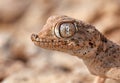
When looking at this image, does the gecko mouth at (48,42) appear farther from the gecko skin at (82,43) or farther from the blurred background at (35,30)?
the blurred background at (35,30)

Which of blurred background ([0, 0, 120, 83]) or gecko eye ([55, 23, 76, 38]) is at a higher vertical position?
blurred background ([0, 0, 120, 83])

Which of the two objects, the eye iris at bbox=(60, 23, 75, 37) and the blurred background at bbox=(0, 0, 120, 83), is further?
the blurred background at bbox=(0, 0, 120, 83)

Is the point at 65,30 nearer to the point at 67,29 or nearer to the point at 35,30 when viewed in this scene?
the point at 67,29

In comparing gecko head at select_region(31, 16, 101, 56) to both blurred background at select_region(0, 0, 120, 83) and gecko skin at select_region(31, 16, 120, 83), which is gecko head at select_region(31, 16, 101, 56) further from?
blurred background at select_region(0, 0, 120, 83)

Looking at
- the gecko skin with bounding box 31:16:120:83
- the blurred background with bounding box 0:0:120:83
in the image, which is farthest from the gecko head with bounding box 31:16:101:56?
the blurred background with bounding box 0:0:120:83

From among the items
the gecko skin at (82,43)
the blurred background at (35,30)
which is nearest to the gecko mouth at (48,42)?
the gecko skin at (82,43)

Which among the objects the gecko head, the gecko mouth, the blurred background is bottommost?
the gecko mouth
